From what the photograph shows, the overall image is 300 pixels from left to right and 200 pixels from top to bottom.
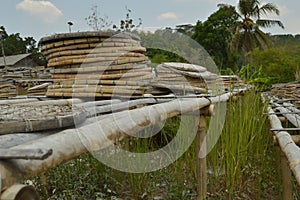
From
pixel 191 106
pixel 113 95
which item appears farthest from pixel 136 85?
pixel 191 106

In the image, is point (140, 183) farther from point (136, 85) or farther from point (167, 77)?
point (167, 77)

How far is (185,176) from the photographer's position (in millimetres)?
2383

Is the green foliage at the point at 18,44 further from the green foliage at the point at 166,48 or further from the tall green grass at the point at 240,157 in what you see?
the tall green grass at the point at 240,157

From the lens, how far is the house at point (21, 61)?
17.3 metres

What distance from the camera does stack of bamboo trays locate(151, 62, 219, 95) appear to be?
2.29 metres

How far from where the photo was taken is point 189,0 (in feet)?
21.6

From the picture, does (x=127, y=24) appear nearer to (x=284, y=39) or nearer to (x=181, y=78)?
(x=181, y=78)

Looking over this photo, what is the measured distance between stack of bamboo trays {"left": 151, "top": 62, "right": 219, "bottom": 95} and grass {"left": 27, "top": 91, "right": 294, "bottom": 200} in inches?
12.2

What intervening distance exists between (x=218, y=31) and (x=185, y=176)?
17.2 meters

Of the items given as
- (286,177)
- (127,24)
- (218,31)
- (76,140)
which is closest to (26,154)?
(76,140)

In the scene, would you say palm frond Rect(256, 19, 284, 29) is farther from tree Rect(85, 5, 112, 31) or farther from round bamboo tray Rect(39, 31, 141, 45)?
round bamboo tray Rect(39, 31, 141, 45)

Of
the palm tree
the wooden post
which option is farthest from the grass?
the palm tree

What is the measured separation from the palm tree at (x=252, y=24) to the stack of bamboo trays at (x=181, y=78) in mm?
16027

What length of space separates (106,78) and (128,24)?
2961 mm
